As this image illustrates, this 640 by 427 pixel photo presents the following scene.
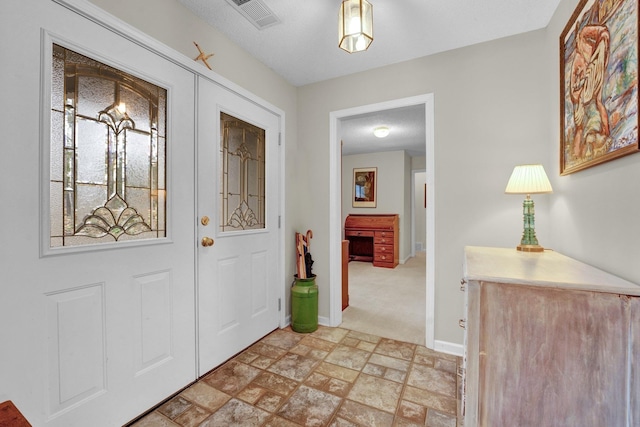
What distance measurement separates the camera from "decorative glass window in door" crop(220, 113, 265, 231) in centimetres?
204

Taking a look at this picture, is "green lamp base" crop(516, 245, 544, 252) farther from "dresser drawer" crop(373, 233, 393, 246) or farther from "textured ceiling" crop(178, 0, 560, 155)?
"dresser drawer" crop(373, 233, 393, 246)

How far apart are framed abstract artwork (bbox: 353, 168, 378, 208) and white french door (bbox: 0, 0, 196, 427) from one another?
4885mm

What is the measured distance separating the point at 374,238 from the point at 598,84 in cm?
456

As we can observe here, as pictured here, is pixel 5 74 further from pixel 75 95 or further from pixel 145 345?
pixel 145 345

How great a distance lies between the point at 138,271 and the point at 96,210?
380 mm

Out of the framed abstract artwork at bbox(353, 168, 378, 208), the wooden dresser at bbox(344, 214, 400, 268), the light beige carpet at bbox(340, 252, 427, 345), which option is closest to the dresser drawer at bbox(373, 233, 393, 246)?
the wooden dresser at bbox(344, 214, 400, 268)

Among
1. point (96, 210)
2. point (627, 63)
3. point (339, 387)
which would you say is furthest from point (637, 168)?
point (96, 210)

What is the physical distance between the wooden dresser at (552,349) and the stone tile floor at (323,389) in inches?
25.1

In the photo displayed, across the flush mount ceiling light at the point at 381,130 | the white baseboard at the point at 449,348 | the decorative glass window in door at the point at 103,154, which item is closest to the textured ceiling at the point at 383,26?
the decorative glass window in door at the point at 103,154

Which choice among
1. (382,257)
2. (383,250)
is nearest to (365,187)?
(383,250)

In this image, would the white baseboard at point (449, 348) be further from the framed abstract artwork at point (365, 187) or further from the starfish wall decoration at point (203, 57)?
the framed abstract artwork at point (365, 187)

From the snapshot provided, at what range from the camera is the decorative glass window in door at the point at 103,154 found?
120 cm

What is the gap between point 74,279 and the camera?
1228 millimetres

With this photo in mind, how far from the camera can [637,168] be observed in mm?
937
